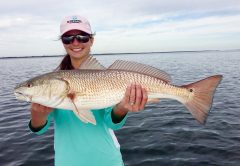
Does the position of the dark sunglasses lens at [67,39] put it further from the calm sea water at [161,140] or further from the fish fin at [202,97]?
the calm sea water at [161,140]

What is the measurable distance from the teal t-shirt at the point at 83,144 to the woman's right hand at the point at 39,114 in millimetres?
190

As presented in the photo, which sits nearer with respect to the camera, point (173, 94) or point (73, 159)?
point (73, 159)

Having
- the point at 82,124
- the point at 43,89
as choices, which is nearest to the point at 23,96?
the point at 43,89

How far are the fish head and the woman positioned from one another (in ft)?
0.46

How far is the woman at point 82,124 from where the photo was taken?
393 cm

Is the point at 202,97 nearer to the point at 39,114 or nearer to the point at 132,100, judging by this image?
the point at 132,100

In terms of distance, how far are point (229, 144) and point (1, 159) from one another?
7.46 meters

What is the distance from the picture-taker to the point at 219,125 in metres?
12.1

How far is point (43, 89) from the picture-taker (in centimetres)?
416

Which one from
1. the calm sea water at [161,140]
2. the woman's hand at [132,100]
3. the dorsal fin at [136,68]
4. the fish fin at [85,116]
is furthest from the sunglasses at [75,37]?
the calm sea water at [161,140]

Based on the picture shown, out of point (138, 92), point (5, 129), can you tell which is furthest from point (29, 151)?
point (138, 92)

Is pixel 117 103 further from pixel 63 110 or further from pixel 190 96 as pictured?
pixel 190 96

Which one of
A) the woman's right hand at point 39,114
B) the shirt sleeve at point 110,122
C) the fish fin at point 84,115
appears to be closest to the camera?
the fish fin at point 84,115

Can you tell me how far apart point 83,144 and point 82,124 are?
0.27 m
